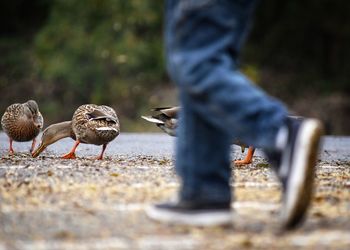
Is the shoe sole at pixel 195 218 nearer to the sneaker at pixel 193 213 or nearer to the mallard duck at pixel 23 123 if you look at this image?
the sneaker at pixel 193 213

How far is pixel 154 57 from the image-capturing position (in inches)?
760

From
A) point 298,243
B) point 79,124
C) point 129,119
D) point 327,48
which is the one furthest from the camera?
point 327,48

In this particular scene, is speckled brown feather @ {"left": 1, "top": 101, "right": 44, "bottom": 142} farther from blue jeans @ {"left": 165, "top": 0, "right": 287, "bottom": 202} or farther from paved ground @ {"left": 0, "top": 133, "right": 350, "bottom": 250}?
blue jeans @ {"left": 165, "top": 0, "right": 287, "bottom": 202}

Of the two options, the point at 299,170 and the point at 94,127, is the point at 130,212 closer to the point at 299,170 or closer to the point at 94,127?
the point at 299,170

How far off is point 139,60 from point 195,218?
1540cm

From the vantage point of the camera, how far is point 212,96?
3.70 metres

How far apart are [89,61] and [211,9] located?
15.6 meters

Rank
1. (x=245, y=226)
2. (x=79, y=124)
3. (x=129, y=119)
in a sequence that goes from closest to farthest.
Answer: (x=245, y=226)
(x=79, y=124)
(x=129, y=119)

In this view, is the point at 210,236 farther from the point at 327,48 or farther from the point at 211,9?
the point at 327,48

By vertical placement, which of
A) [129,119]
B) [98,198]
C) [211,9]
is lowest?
[129,119]

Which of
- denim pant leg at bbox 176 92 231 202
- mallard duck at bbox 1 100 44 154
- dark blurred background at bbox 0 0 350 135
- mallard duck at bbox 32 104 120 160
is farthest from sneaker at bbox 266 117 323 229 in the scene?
dark blurred background at bbox 0 0 350 135

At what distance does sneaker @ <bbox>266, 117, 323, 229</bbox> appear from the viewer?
3.49 metres

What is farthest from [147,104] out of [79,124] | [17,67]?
[79,124]

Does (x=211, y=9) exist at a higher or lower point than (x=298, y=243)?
higher
